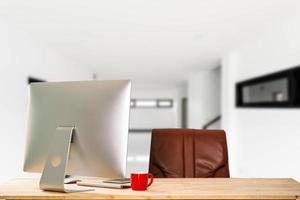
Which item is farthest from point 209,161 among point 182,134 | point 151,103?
point 151,103

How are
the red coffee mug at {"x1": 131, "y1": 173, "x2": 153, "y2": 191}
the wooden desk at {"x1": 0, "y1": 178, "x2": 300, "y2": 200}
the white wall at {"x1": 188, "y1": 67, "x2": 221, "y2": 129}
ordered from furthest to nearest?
the white wall at {"x1": 188, "y1": 67, "x2": 221, "y2": 129}, the red coffee mug at {"x1": 131, "y1": 173, "x2": 153, "y2": 191}, the wooden desk at {"x1": 0, "y1": 178, "x2": 300, "y2": 200}

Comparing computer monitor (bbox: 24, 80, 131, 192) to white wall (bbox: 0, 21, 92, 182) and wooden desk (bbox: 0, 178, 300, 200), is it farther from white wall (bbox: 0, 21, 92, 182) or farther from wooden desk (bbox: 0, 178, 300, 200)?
white wall (bbox: 0, 21, 92, 182)

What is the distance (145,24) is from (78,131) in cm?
327

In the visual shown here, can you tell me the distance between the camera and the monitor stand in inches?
59.2

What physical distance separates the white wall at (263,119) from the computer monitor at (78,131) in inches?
124

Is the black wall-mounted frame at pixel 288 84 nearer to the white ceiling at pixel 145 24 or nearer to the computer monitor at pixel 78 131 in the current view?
the white ceiling at pixel 145 24

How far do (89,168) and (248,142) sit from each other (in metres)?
4.66

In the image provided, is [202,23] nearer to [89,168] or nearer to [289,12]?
[289,12]

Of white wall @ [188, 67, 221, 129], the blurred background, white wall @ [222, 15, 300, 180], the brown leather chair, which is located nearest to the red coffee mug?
the brown leather chair

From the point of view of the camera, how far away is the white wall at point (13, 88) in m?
4.14

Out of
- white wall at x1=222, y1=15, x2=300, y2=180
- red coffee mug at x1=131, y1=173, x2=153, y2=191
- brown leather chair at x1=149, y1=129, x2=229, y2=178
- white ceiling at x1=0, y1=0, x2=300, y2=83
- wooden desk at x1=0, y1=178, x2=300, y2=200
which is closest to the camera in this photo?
wooden desk at x1=0, y1=178, x2=300, y2=200

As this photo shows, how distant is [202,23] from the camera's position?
443cm

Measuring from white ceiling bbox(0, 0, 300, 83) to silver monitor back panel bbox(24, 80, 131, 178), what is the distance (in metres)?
2.30

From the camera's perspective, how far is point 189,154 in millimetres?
2375
